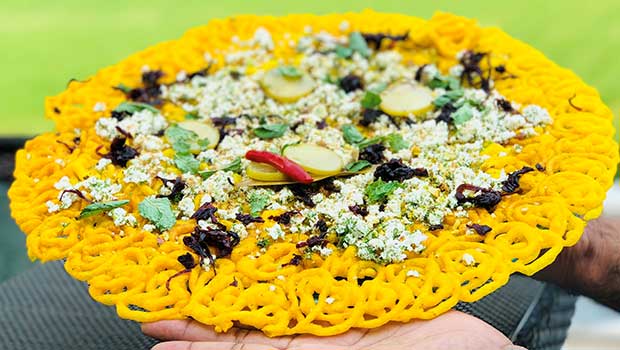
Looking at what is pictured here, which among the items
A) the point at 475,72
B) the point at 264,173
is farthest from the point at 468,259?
the point at 475,72

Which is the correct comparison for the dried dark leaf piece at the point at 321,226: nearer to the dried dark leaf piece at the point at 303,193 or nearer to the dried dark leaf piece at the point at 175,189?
the dried dark leaf piece at the point at 303,193

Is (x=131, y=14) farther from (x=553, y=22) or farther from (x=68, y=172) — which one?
(x=68, y=172)

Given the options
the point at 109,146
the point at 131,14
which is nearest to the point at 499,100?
the point at 109,146

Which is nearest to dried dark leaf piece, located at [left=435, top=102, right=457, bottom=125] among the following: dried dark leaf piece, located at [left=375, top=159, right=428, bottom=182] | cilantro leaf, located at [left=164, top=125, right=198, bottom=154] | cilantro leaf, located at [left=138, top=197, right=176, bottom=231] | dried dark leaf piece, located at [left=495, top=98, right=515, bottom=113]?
dried dark leaf piece, located at [left=495, top=98, right=515, bottom=113]

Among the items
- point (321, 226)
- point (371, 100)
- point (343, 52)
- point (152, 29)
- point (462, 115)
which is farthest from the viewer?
point (152, 29)

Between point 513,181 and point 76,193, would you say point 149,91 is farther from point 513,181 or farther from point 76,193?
point 513,181

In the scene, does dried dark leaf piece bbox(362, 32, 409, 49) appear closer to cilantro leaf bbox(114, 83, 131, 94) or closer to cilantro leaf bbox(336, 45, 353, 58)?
cilantro leaf bbox(336, 45, 353, 58)
